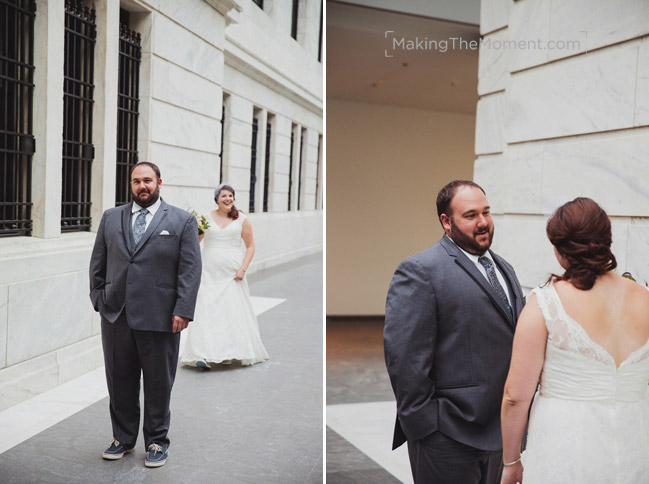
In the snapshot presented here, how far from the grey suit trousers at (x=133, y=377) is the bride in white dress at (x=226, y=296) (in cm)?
205

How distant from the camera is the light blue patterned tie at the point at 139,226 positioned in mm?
3928

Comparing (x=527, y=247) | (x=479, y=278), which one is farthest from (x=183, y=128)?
(x=479, y=278)

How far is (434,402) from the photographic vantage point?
246cm

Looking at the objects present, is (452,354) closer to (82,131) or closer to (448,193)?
(448,193)

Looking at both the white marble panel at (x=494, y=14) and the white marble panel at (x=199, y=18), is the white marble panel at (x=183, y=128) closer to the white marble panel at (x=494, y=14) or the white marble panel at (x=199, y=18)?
the white marble panel at (x=199, y=18)

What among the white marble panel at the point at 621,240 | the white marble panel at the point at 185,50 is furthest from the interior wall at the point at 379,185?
the white marble panel at the point at 621,240

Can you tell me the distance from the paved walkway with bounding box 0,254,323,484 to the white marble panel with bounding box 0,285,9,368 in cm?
36

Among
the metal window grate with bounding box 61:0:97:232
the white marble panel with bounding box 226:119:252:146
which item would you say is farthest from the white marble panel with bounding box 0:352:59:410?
the white marble panel with bounding box 226:119:252:146

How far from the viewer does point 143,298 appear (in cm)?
391

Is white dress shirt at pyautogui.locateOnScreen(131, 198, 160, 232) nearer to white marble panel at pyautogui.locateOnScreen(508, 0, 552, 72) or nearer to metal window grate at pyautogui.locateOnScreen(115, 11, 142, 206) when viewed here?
metal window grate at pyautogui.locateOnScreen(115, 11, 142, 206)

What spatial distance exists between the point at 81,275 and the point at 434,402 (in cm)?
Answer: 354

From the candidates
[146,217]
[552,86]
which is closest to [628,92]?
[552,86]

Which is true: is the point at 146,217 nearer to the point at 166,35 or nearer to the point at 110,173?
the point at 110,173

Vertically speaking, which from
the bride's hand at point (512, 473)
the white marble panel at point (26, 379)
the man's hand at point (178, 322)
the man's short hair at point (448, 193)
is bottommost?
the white marble panel at point (26, 379)
